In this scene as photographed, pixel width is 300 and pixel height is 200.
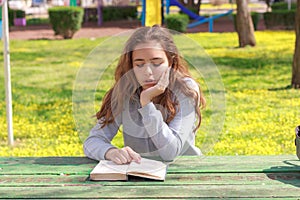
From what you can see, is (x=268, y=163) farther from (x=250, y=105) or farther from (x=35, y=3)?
(x=35, y=3)

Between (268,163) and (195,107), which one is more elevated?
(195,107)

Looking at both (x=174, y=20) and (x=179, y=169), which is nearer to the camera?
(x=179, y=169)

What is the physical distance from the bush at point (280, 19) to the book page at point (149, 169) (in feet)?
66.8

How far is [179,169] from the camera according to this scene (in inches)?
106

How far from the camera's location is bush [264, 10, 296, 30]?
22341mm

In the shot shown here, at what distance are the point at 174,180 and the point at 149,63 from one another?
1.68 feet

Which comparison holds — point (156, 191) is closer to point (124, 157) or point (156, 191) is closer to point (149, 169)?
point (149, 169)

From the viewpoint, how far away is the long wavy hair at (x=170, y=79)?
2.78 metres

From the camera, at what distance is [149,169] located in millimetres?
2561

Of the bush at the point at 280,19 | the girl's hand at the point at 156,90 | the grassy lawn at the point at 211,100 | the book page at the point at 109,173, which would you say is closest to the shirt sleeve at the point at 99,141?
the grassy lawn at the point at 211,100

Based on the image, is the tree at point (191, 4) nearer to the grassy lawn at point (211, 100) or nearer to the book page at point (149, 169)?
the grassy lawn at point (211, 100)

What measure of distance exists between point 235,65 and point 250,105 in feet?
14.3

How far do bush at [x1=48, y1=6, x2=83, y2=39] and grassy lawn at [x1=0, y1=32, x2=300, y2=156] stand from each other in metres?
2.92

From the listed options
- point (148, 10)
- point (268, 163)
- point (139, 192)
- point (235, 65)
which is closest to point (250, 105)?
point (148, 10)
